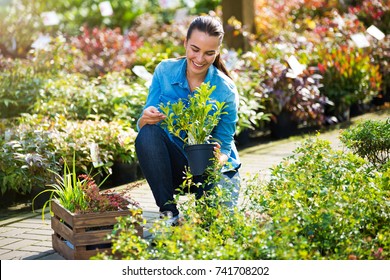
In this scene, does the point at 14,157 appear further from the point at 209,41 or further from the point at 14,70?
the point at 14,70

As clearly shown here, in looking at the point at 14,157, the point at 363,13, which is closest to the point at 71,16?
the point at 363,13

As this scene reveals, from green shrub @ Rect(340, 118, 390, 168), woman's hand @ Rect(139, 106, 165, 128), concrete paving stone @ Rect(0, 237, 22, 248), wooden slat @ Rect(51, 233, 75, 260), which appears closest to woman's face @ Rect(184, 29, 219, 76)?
woman's hand @ Rect(139, 106, 165, 128)

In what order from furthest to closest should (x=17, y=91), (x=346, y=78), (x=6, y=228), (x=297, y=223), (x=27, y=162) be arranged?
1. (x=346, y=78)
2. (x=17, y=91)
3. (x=27, y=162)
4. (x=6, y=228)
5. (x=297, y=223)

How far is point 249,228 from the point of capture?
357 centimetres

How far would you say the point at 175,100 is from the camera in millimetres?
4734

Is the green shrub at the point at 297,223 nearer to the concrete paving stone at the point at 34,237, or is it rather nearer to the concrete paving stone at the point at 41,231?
the concrete paving stone at the point at 34,237

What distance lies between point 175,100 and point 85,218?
1063mm

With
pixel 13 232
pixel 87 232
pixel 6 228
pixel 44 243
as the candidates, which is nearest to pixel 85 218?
pixel 87 232

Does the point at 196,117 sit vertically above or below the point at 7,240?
above

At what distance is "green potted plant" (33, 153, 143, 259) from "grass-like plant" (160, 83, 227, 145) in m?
0.49

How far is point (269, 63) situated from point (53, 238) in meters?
4.49

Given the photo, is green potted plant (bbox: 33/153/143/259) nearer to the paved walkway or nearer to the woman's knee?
the paved walkway

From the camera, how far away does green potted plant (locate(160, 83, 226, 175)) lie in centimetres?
421

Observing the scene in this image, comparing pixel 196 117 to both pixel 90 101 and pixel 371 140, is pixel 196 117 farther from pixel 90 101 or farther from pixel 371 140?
pixel 90 101
